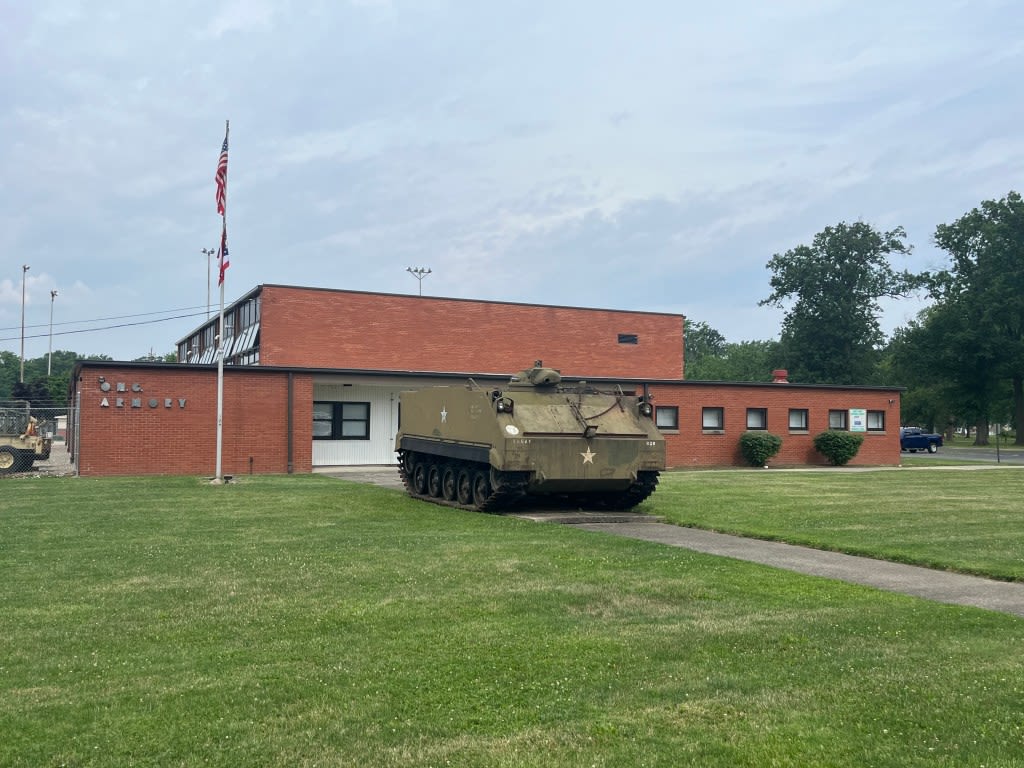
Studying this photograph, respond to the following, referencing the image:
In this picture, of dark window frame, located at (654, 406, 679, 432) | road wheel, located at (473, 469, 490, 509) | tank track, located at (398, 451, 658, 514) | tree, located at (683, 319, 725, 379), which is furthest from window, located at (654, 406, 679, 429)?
tree, located at (683, 319, 725, 379)

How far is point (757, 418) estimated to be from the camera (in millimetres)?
35625

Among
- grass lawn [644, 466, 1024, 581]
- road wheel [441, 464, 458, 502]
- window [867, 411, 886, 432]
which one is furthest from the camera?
window [867, 411, 886, 432]

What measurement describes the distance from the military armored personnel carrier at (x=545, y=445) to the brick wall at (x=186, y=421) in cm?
1016

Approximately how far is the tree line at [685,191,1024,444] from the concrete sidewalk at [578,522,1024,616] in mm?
55996

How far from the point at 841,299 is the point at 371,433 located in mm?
49866

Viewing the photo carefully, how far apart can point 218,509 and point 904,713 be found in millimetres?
13049

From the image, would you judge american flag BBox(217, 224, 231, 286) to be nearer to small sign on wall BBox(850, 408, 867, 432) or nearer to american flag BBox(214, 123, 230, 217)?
american flag BBox(214, 123, 230, 217)

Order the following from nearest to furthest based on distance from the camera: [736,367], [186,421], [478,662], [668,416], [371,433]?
[478,662] → [186,421] → [371,433] → [668,416] → [736,367]

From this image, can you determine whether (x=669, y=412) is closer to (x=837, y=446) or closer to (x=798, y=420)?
(x=798, y=420)

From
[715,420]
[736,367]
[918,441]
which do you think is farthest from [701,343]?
[715,420]

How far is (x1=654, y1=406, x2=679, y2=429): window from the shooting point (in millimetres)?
33869

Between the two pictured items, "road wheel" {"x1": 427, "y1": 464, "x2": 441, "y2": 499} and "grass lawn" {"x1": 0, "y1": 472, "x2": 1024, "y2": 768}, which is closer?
"grass lawn" {"x1": 0, "y1": 472, "x2": 1024, "y2": 768}

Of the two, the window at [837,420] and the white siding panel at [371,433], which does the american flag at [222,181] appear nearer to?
the white siding panel at [371,433]

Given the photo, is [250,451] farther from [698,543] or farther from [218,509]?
[698,543]
